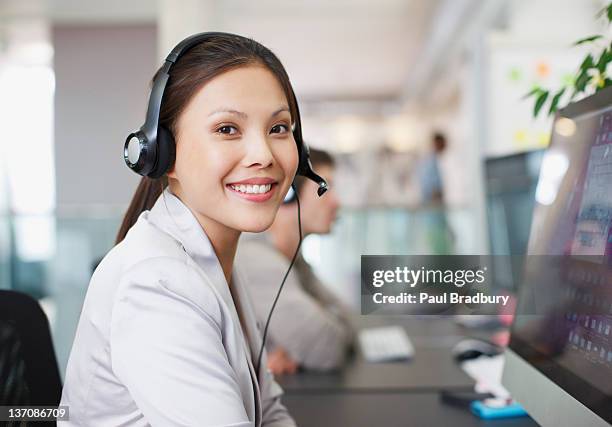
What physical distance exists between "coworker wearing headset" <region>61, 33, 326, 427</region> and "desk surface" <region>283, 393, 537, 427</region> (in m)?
0.31

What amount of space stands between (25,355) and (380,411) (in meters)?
0.55

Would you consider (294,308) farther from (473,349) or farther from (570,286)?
(570,286)

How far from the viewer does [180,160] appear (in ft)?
2.49

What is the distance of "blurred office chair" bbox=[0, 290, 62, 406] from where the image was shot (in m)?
0.85

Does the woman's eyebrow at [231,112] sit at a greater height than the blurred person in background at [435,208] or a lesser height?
greater

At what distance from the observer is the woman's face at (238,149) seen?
2.35ft

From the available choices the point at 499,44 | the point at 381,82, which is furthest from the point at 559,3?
the point at 381,82

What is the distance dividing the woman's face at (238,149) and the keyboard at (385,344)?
95cm

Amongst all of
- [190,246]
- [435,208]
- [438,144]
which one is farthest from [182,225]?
[438,144]

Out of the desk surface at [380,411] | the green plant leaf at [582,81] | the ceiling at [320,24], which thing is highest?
the ceiling at [320,24]

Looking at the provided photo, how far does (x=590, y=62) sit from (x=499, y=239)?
920mm

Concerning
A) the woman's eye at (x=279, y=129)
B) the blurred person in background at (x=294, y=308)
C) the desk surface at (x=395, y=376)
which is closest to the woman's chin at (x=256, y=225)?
the woman's eye at (x=279, y=129)
